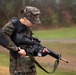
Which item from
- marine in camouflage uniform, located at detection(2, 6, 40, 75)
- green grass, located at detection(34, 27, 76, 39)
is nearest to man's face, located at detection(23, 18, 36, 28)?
marine in camouflage uniform, located at detection(2, 6, 40, 75)

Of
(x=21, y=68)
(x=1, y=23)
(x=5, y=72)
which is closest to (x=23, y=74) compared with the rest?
(x=21, y=68)

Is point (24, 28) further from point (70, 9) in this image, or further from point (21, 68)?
point (70, 9)

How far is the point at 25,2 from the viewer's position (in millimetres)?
41594

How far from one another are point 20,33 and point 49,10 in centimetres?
3977

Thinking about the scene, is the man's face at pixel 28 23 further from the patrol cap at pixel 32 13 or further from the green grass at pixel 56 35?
the green grass at pixel 56 35

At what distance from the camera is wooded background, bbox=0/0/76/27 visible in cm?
3994

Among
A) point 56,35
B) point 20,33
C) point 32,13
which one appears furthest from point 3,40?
point 56,35

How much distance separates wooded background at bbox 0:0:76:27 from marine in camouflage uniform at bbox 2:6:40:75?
34.5 meters

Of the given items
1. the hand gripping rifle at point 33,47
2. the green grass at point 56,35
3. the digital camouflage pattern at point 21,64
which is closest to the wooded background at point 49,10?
the green grass at point 56,35

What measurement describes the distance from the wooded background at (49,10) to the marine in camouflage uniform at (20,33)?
34.5 meters

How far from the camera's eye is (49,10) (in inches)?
1720

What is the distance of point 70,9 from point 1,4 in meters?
10.6

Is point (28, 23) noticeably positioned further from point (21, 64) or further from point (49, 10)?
point (49, 10)

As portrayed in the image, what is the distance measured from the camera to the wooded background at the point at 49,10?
131ft
